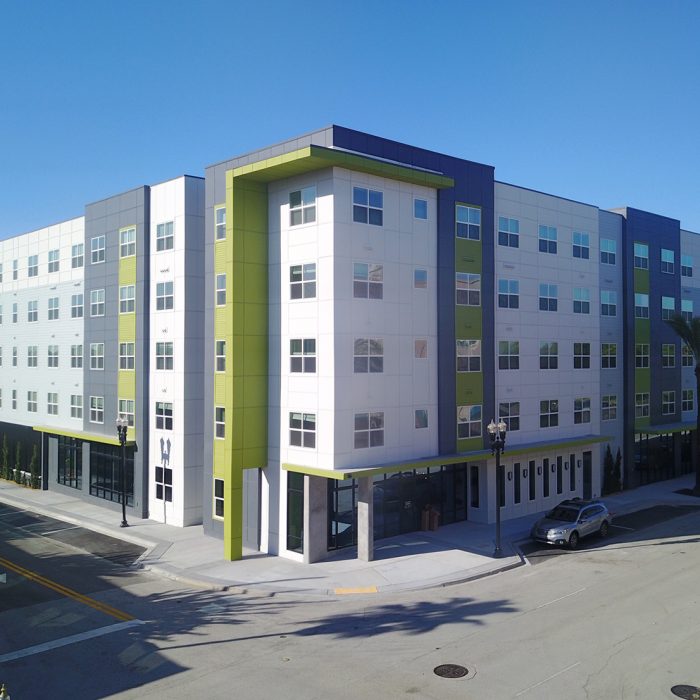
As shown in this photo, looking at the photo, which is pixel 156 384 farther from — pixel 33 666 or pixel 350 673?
pixel 350 673

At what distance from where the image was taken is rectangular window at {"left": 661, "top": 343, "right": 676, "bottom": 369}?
132ft

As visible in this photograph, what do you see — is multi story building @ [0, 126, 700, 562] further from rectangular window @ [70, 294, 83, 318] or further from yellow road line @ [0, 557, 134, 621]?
yellow road line @ [0, 557, 134, 621]

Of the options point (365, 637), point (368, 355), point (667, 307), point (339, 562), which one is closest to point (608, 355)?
point (667, 307)

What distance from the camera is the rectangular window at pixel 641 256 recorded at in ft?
125

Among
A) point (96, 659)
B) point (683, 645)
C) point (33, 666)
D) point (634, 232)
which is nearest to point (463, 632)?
point (683, 645)

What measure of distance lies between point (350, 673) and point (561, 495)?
21184 mm

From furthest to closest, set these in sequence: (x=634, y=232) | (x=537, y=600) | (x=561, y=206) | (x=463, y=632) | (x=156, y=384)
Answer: (x=634, y=232) < (x=561, y=206) < (x=156, y=384) < (x=537, y=600) < (x=463, y=632)

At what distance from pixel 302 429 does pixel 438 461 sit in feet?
18.2

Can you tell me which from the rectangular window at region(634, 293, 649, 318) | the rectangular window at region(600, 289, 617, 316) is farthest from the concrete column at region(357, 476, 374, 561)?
the rectangular window at region(634, 293, 649, 318)

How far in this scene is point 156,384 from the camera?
30.6m

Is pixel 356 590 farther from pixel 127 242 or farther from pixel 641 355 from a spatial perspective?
pixel 641 355

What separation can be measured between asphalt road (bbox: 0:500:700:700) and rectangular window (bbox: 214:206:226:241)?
13.6 meters

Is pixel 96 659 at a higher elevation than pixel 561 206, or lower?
lower

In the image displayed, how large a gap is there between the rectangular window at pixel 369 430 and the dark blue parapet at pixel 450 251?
3454 mm
